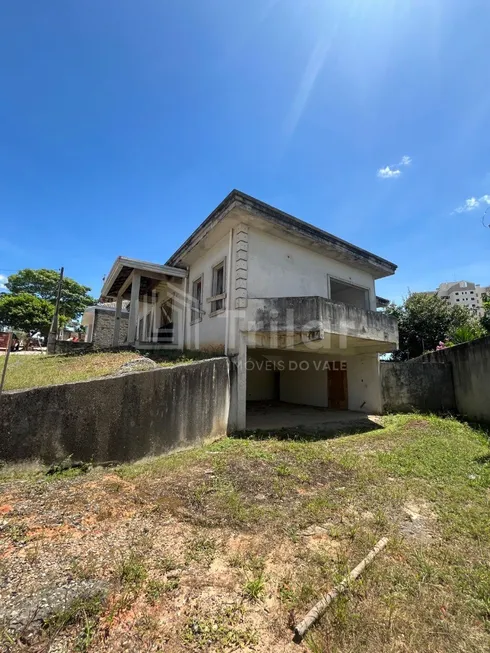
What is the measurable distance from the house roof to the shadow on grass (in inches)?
211

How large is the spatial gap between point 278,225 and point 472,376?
7811 mm

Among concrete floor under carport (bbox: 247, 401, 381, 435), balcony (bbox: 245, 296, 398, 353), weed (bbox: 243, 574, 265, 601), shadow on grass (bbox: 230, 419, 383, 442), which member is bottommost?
weed (bbox: 243, 574, 265, 601)

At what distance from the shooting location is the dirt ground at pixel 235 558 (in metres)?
2.03

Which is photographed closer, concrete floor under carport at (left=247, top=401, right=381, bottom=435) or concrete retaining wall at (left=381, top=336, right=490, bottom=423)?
concrete floor under carport at (left=247, top=401, right=381, bottom=435)

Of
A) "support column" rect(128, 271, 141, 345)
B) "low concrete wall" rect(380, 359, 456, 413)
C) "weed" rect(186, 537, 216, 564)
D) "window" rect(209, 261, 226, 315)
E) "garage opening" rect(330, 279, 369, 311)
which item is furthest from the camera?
"garage opening" rect(330, 279, 369, 311)

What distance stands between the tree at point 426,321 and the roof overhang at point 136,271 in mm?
12264

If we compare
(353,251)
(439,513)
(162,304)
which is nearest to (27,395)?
(439,513)

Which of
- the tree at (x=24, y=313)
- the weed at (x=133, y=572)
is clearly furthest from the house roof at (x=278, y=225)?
the tree at (x=24, y=313)

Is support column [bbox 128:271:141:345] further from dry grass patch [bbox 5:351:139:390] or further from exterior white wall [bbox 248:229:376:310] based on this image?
exterior white wall [bbox 248:229:376:310]

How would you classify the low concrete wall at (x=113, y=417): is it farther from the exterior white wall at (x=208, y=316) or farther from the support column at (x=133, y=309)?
the support column at (x=133, y=309)

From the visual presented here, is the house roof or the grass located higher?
the house roof

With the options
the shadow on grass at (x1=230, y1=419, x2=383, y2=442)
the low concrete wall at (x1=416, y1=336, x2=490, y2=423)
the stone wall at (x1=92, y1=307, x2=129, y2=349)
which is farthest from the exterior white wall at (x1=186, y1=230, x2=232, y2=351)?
the stone wall at (x1=92, y1=307, x2=129, y2=349)

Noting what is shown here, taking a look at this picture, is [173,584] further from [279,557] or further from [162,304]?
[162,304]

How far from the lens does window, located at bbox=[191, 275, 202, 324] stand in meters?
10.3
